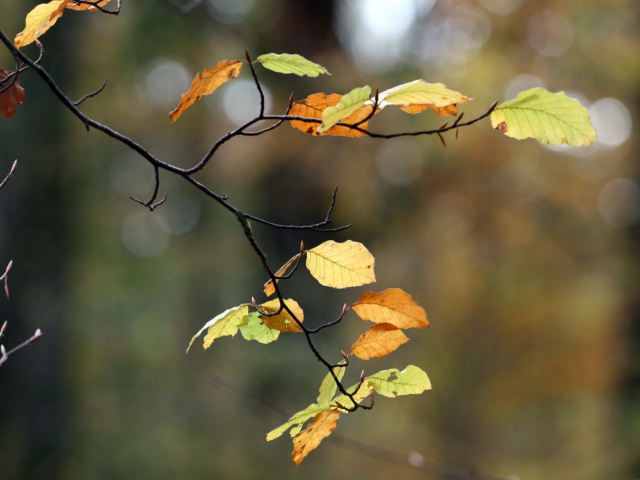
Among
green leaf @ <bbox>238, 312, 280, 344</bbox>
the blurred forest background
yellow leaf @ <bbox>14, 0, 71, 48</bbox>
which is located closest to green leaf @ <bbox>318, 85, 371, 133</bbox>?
green leaf @ <bbox>238, 312, 280, 344</bbox>

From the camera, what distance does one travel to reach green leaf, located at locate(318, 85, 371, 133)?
486mm

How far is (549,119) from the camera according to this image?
59 centimetres

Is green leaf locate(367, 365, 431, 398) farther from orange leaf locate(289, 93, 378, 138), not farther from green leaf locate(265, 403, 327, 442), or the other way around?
orange leaf locate(289, 93, 378, 138)

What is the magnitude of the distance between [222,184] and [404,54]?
1766 mm

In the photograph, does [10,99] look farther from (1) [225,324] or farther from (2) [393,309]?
(2) [393,309]

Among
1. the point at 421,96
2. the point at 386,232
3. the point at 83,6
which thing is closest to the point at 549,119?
the point at 421,96

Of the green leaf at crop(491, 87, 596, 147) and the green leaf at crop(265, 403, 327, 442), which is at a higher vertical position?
the green leaf at crop(491, 87, 596, 147)

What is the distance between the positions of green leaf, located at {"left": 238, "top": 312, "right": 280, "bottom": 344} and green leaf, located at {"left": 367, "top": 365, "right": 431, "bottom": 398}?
129mm

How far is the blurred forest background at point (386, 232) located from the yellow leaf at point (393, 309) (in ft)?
9.56

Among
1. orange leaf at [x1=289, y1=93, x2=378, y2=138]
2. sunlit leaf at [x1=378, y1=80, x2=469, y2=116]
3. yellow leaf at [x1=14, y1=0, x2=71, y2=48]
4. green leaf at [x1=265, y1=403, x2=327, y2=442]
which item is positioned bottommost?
green leaf at [x1=265, y1=403, x2=327, y2=442]

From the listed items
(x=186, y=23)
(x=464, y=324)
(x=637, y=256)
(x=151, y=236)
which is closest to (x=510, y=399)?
(x=464, y=324)

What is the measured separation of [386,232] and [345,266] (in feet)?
11.5

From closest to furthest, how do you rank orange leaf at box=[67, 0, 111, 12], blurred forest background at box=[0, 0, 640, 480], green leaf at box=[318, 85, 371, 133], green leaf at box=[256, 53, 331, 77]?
green leaf at box=[318, 85, 371, 133], green leaf at box=[256, 53, 331, 77], orange leaf at box=[67, 0, 111, 12], blurred forest background at box=[0, 0, 640, 480]

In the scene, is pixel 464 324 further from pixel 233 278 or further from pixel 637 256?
pixel 233 278
